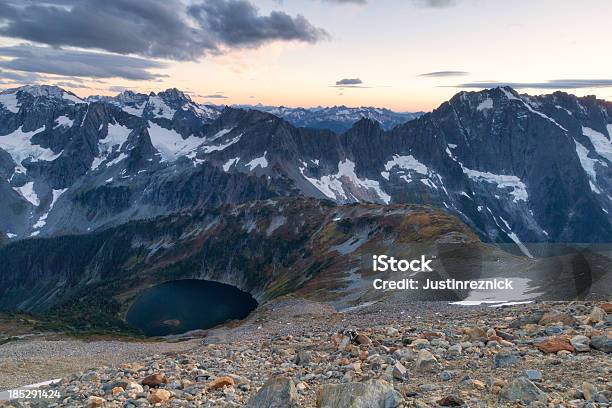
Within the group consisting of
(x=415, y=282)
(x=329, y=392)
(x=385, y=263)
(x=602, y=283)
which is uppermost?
(x=329, y=392)

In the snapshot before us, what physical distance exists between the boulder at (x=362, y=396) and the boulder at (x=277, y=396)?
1.40 m

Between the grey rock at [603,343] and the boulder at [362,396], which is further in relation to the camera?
the grey rock at [603,343]

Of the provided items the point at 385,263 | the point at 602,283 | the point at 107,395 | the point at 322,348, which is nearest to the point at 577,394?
the point at 322,348

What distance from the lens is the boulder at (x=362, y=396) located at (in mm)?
15579

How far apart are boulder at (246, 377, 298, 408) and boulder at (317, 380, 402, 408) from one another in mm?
1401

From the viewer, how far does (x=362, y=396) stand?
1574cm

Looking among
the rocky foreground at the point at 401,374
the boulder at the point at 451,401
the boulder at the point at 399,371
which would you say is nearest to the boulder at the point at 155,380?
the rocky foreground at the point at 401,374

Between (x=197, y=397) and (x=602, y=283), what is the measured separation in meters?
54.6

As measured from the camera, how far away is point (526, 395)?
1536cm

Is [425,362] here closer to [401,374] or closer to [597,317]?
[401,374]

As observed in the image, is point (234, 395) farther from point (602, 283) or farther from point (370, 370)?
point (602, 283)

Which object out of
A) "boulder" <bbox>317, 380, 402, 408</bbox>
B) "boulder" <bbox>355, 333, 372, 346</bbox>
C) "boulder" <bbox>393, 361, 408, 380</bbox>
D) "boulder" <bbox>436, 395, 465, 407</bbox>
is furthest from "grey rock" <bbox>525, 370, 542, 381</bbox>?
"boulder" <bbox>355, 333, 372, 346</bbox>

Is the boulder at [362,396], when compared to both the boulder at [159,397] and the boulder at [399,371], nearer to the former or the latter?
the boulder at [399,371]

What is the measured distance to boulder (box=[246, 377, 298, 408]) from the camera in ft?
57.4
